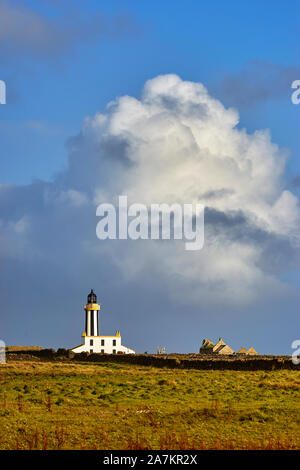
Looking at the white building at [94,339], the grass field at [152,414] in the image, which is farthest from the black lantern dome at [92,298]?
the grass field at [152,414]

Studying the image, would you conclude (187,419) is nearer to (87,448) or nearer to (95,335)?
(87,448)

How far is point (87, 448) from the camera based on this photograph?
19.5m

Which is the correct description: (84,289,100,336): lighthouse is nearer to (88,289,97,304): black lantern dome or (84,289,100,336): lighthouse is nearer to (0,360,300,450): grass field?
(88,289,97,304): black lantern dome

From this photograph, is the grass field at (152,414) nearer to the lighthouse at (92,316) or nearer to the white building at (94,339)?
the white building at (94,339)

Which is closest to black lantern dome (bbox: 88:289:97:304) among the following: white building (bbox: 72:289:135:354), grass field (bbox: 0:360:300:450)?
white building (bbox: 72:289:135:354)

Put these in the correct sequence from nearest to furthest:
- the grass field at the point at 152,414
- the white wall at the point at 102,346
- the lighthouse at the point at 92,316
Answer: the grass field at the point at 152,414, the white wall at the point at 102,346, the lighthouse at the point at 92,316

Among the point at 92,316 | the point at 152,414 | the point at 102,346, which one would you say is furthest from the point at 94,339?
the point at 152,414

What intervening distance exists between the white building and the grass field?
63056 mm

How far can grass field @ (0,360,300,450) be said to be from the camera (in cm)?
2011

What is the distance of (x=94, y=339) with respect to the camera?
104m

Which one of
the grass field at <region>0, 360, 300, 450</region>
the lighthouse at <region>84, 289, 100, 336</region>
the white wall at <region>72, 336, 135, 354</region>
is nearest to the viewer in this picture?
the grass field at <region>0, 360, 300, 450</region>

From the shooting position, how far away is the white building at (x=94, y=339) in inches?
4048

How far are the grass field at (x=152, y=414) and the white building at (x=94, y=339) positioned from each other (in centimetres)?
6306
